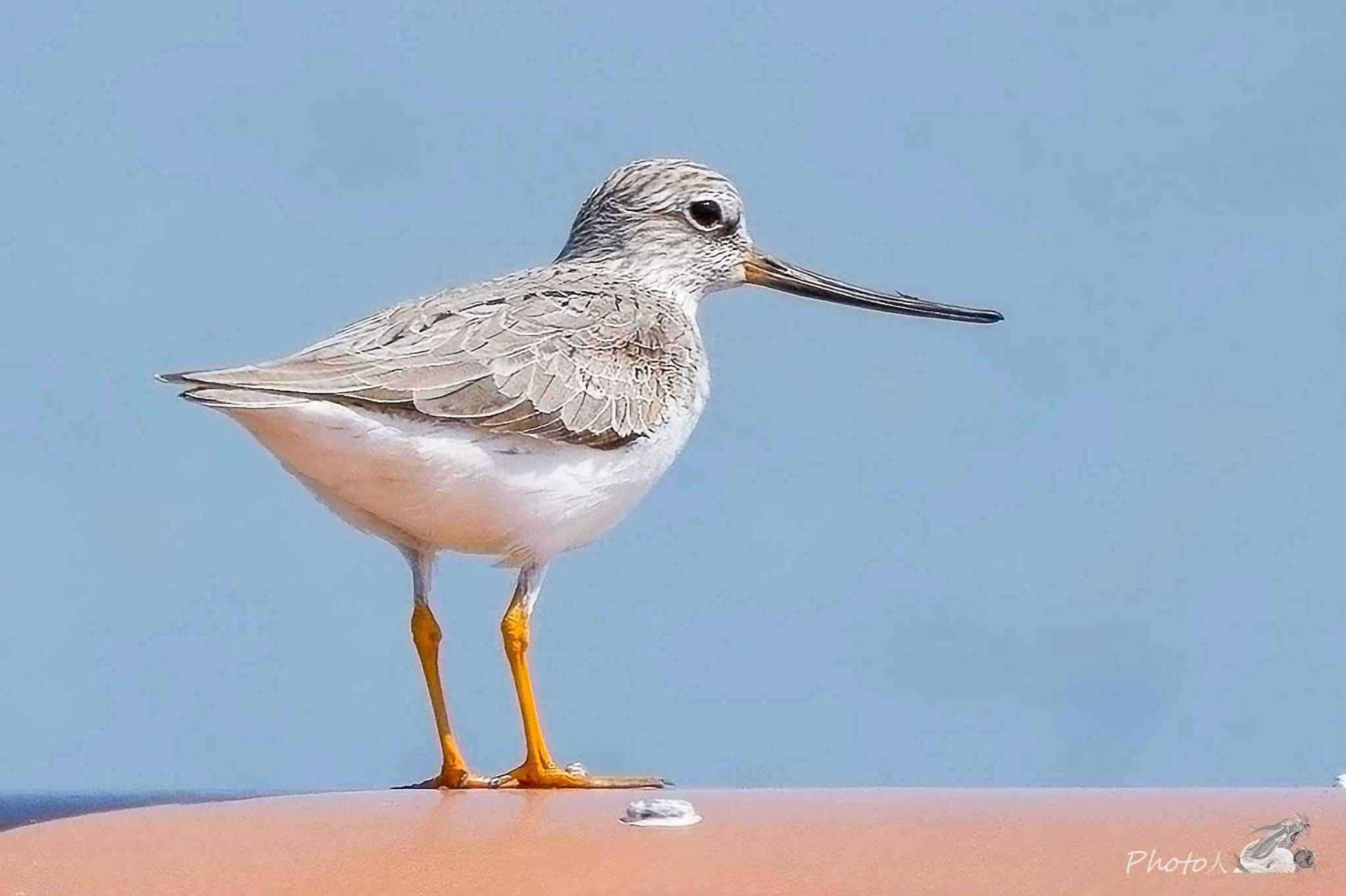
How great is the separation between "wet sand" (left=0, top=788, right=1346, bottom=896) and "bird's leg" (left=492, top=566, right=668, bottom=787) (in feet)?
5.42

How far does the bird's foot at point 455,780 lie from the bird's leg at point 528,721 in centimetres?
5

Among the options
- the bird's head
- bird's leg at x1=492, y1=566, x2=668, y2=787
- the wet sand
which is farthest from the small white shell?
the bird's head

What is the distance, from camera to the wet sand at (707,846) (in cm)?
500

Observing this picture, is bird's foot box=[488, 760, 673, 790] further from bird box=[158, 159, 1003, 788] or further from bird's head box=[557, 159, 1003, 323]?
bird's head box=[557, 159, 1003, 323]

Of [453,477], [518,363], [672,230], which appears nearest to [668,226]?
[672,230]

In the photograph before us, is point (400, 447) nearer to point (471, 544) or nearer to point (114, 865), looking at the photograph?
point (471, 544)

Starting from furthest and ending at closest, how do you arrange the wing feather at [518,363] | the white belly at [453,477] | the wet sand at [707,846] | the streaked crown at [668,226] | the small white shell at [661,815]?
the streaked crown at [668,226] → the wing feather at [518,363] → the white belly at [453,477] → the small white shell at [661,815] → the wet sand at [707,846]

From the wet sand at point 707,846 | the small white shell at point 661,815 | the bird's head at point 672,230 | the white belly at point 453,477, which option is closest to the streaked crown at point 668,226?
the bird's head at point 672,230

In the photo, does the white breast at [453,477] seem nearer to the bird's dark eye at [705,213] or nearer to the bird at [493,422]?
the bird at [493,422]

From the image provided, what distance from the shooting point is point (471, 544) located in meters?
8.52

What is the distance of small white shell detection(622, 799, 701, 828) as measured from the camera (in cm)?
582

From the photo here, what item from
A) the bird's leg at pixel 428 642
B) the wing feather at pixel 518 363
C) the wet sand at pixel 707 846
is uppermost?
the wing feather at pixel 518 363

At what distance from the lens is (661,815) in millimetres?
5855

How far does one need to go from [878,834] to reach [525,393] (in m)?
3.31
